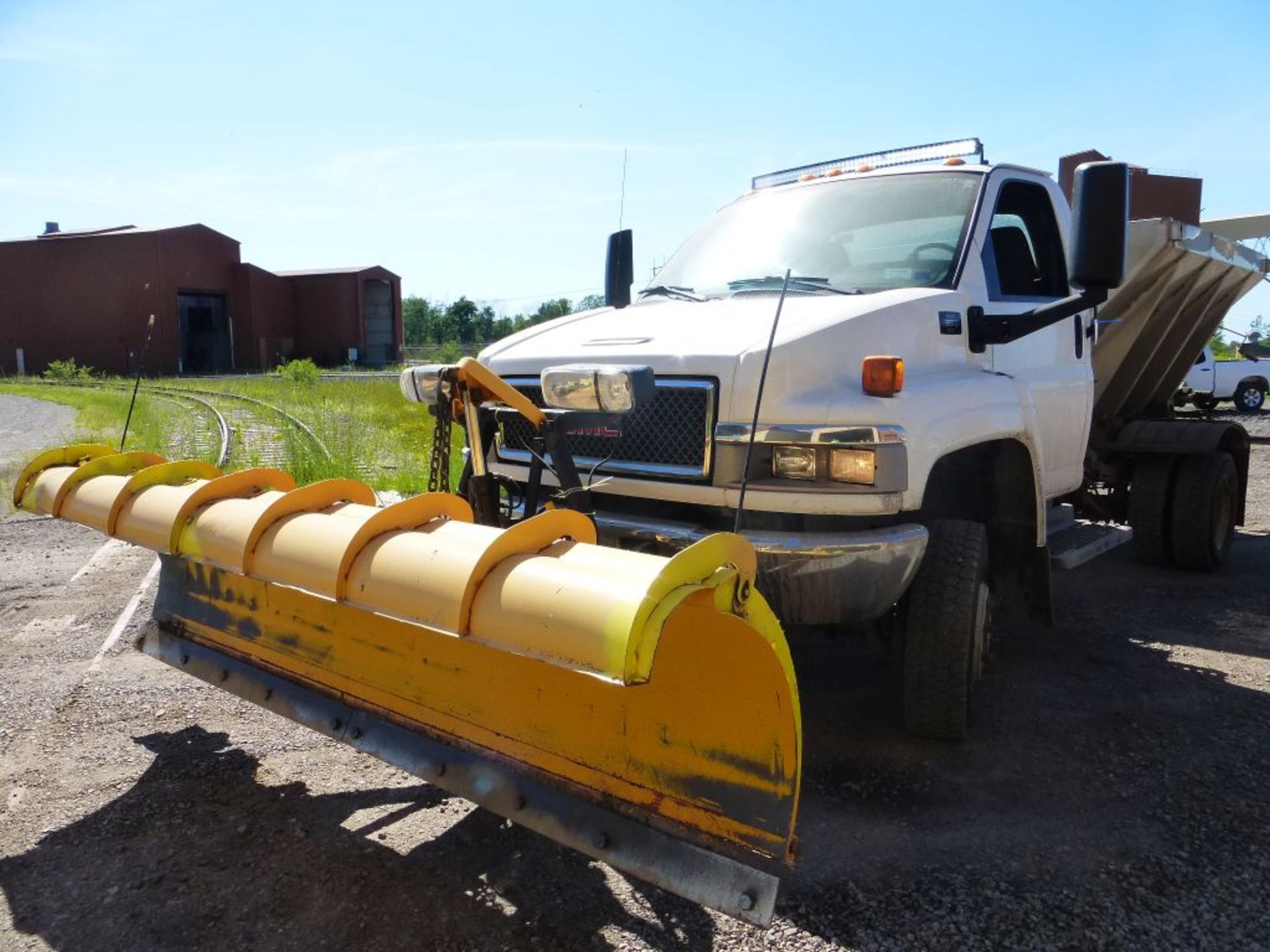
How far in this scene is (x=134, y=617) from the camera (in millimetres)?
5473

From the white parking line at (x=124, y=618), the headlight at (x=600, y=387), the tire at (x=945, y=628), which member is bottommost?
the white parking line at (x=124, y=618)

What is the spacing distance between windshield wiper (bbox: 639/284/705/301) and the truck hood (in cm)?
20

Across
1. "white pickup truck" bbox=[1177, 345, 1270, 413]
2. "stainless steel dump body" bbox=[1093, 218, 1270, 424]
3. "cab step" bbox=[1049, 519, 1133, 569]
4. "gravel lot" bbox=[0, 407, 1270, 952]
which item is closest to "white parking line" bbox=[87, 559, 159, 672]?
"gravel lot" bbox=[0, 407, 1270, 952]

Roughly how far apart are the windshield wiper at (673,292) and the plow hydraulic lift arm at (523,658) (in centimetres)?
136

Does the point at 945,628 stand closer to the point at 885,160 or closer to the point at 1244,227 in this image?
the point at 885,160

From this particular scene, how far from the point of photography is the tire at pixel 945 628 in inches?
139

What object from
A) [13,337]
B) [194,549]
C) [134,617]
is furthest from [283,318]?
[194,549]

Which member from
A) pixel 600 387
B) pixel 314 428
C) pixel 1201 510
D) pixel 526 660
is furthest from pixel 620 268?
pixel 314 428

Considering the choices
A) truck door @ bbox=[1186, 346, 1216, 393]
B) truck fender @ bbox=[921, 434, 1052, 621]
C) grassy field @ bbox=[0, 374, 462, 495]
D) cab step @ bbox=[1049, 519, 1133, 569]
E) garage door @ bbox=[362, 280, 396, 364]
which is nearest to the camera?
truck fender @ bbox=[921, 434, 1052, 621]

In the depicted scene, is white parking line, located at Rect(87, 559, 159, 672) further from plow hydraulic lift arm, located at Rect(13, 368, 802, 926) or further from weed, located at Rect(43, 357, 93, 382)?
weed, located at Rect(43, 357, 93, 382)

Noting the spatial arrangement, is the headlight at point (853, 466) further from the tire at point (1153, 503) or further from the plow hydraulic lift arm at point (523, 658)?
the tire at point (1153, 503)

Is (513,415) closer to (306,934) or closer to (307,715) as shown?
(307,715)

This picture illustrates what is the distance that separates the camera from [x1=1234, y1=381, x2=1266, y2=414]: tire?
923 inches

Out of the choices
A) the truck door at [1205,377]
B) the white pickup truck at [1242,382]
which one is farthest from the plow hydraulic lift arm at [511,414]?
the white pickup truck at [1242,382]
